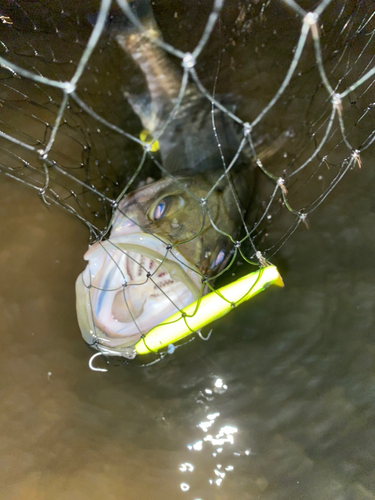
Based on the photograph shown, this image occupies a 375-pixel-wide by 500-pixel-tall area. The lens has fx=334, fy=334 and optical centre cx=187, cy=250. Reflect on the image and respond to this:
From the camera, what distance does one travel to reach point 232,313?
103 inches

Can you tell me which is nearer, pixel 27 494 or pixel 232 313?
pixel 27 494

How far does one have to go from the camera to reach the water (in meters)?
2.06

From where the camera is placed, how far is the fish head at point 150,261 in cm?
225

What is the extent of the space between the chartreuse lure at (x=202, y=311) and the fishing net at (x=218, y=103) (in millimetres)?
130

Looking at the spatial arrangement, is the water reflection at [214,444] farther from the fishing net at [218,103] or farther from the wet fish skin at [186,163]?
the wet fish skin at [186,163]

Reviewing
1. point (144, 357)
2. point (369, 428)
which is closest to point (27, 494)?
point (144, 357)

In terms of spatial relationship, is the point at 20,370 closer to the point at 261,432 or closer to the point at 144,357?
the point at 144,357

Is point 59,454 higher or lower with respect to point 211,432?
lower

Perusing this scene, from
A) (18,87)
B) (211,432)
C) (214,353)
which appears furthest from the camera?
(18,87)

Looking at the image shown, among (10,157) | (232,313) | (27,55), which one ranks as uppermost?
(27,55)

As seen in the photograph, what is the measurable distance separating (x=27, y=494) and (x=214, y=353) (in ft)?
4.66

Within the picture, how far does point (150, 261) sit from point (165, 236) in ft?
0.86

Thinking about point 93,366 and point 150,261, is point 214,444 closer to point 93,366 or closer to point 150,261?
point 93,366

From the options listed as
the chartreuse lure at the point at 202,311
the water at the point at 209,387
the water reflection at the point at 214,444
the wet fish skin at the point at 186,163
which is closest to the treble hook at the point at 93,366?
the water at the point at 209,387
